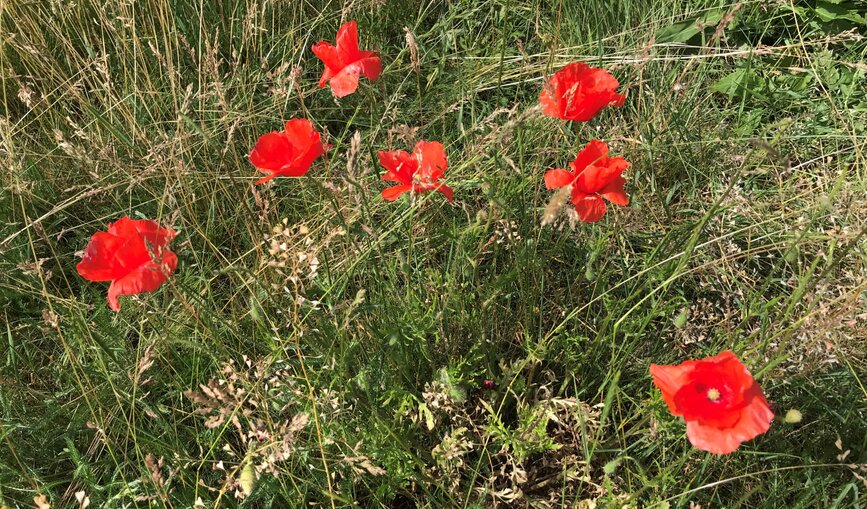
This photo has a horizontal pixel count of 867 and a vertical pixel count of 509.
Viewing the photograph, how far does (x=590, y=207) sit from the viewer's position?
1.31 metres

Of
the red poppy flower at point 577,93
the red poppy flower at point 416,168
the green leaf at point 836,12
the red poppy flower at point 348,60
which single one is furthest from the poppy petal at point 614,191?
the green leaf at point 836,12

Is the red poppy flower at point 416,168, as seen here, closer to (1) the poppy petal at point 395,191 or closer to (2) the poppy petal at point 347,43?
(1) the poppy petal at point 395,191

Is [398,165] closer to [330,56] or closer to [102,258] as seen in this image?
[330,56]

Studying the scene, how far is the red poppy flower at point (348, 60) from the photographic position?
4.78ft

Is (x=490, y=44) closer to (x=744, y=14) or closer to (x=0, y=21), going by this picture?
(x=744, y=14)

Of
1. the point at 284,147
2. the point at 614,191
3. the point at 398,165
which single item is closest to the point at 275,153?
the point at 284,147

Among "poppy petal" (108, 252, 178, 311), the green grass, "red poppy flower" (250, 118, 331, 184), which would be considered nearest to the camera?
"poppy petal" (108, 252, 178, 311)

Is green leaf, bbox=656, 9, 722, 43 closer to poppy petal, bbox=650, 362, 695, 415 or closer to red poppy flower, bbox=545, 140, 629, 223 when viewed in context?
red poppy flower, bbox=545, 140, 629, 223

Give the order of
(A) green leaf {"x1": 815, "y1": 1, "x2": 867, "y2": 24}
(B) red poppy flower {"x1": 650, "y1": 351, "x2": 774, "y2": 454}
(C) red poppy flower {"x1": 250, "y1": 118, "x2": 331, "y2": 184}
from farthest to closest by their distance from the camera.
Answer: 1. (A) green leaf {"x1": 815, "y1": 1, "x2": 867, "y2": 24}
2. (C) red poppy flower {"x1": 250, "y1": 118, "x2": 331, "y2": 184}
3. (B) red poppy flower {"x1": 650, "y1": 351, "x2": 774, "y2": 454}

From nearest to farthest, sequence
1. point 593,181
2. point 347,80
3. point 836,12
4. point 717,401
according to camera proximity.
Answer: point 717,401 → point 593,181 → point 347,80 → point 836,12

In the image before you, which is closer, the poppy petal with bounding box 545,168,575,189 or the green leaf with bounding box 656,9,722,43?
the poppy petal with bounding box 545,168,575,189

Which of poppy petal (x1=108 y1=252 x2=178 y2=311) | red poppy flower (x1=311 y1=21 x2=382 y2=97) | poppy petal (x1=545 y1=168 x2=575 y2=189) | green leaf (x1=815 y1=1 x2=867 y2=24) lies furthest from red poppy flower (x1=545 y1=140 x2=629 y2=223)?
green leaf (x1=815 y1=1 x2=867 y2=24)

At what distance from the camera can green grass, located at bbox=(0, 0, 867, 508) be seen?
4.60ft

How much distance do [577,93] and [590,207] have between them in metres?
0.22
